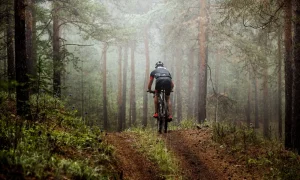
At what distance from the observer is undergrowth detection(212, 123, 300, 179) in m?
6.54

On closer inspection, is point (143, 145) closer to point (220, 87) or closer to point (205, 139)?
point (205, 139)

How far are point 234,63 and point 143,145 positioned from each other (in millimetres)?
23188

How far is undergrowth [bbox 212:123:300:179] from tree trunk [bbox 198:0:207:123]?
619cm

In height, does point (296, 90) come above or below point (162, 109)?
above

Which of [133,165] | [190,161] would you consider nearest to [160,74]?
[190,161]

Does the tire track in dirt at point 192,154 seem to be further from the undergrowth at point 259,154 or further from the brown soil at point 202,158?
the undergrowth at point 259,154

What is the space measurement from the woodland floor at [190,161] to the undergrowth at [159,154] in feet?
0.53

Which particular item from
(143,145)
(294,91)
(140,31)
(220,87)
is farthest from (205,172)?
(220,87)

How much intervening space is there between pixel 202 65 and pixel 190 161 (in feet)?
30.1

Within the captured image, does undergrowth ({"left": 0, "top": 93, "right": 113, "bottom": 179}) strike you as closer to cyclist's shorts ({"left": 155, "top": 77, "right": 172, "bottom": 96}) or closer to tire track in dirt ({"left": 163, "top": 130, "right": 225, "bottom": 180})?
tire track in dirt ({"left": 163, "top": 130, "right": 225, "bottom": 180})

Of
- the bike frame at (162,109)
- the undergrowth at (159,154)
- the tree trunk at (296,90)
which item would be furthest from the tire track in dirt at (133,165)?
the tree trunk at (296,90)

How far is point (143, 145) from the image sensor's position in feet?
25.5

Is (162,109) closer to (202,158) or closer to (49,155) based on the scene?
(202,158)

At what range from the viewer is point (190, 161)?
23.5ft
